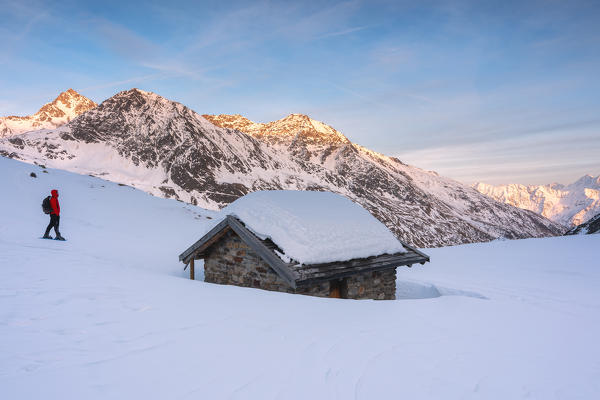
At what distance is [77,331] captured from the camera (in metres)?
4.66

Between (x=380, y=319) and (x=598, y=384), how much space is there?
3017mm

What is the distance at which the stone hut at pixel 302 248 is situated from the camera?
902cm

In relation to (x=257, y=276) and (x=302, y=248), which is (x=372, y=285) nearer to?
(x=302, y=248)

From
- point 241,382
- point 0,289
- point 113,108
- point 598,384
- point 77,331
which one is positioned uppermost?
point 113,108

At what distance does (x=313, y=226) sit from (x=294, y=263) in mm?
1494

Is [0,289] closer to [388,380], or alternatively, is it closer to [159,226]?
[388,380]

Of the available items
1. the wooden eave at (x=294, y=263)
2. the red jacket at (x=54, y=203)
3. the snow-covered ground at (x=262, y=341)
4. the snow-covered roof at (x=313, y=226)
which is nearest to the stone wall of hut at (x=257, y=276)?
the wooden eave at (x=294, y=263)

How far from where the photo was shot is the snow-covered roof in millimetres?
9219

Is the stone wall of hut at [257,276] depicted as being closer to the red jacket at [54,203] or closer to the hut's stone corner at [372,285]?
the hut's stone corner at [372,285]

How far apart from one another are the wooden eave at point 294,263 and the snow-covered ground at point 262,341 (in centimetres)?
96

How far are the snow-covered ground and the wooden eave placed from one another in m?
0.96

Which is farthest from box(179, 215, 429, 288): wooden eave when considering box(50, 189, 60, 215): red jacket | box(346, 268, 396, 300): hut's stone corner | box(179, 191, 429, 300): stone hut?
box(50, 189, 60, 215): red jacket

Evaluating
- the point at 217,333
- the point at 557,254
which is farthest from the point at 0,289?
the point at 557,254

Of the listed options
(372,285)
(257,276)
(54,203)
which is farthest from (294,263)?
(54,203)
